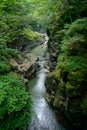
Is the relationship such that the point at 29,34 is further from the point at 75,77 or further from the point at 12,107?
the point at 12,107

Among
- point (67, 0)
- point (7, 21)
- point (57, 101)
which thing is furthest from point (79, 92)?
point (7, 21)

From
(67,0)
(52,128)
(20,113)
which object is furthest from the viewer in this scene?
(67,0)

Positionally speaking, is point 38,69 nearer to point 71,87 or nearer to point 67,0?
point 67,0

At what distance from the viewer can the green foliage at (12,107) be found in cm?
1084

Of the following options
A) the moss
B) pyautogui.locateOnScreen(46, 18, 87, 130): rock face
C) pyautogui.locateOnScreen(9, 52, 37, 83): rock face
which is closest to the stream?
pyautogui.locateOnScreen(9, 52, 37, 83): rock face

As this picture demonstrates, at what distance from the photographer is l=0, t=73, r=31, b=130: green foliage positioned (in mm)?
10836

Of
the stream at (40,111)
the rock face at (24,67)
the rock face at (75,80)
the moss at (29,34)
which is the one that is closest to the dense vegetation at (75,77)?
the rock face at (75,80)

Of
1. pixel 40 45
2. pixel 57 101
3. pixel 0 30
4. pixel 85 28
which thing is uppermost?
pixel 85 28

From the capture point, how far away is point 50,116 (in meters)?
15.5

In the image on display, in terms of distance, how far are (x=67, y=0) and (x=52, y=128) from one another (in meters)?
11.5

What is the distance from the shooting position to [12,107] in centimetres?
1087

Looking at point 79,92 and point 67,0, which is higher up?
point 67,0

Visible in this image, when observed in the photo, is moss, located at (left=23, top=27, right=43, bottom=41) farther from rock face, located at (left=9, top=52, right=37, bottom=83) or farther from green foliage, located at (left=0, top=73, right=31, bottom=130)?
green foliage, located at (left=0, top=73, right=31, bottom=130)

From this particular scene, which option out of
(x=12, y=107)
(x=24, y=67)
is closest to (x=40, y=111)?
(x=12, y=107)
